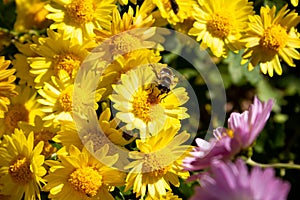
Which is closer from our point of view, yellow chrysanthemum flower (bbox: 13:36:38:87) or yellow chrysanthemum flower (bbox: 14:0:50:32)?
yellow chrysanthemum flower (bbox: 13:36:38:87)

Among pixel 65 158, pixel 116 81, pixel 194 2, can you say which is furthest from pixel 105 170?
pixel 194 2

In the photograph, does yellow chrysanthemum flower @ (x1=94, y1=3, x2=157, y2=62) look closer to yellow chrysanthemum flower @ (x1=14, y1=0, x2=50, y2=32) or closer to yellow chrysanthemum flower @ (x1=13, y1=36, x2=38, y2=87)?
yellow chrysanthemum flower @ (x1=13, y1=36, x2=38, y2=87)

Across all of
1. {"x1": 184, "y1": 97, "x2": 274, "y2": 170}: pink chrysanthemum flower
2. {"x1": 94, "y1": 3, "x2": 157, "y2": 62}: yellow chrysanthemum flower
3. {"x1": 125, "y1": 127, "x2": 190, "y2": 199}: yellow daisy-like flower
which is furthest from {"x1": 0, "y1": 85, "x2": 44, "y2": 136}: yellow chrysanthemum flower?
{"x1": 184, "y1": 97, "x2": 274, "y2": 170}: pink chrysanthemum flower

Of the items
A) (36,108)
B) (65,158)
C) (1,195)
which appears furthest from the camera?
(36,108)

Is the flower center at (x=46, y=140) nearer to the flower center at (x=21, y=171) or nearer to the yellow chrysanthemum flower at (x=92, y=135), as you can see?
the flower center at (x=21, y=171)

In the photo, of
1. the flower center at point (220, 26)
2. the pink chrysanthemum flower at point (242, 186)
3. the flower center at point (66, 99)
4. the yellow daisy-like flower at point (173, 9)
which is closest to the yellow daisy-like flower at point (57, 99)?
the flower center at point (66, 99)

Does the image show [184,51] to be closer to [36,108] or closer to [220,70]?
[220,70]
